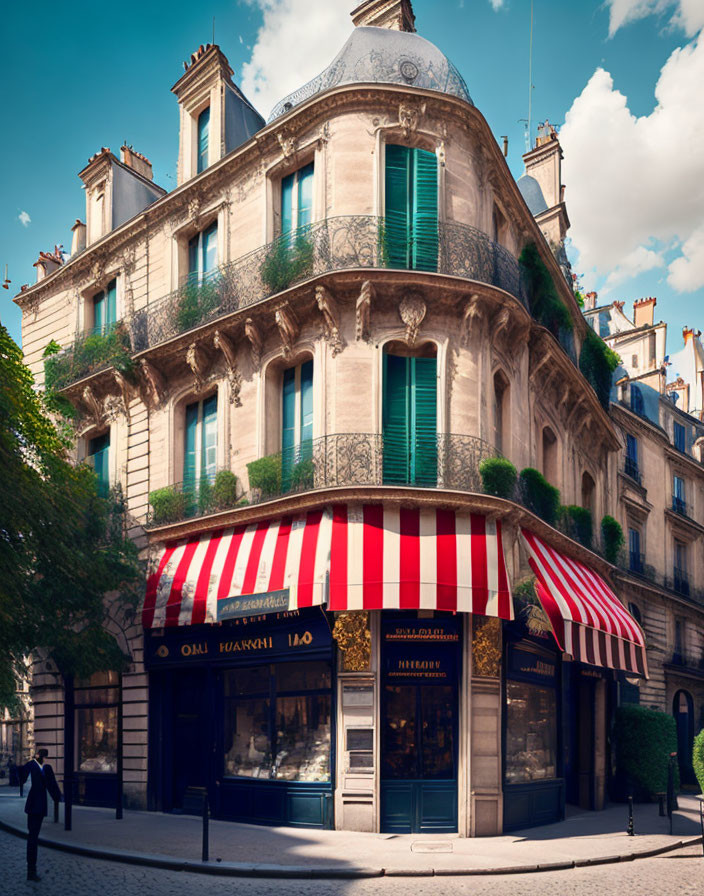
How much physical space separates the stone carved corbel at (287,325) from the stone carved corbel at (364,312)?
145cm

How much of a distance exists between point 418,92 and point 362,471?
788cm

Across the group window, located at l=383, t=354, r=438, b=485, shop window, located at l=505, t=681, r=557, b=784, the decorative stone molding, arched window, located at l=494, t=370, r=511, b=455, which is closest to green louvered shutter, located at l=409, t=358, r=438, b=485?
window, located at l=383, t=354, r=438, b=485

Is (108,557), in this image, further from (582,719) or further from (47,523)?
(582,719)

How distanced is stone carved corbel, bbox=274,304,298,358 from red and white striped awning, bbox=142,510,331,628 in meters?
3.63

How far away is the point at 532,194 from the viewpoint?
27516 mm

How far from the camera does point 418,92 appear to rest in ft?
57.1

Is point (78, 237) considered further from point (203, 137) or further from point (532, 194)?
point (532, 194)

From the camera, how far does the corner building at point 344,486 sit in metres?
15.2

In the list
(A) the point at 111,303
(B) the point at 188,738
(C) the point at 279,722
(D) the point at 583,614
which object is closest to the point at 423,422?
(D) the point at 583,614

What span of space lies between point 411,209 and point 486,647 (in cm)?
869

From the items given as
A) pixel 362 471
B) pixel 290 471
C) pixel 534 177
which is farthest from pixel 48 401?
pixel 534 177

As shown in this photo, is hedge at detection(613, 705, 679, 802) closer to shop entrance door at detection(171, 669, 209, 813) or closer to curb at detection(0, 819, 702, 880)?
curb at detection(0, 819, 702, 880)

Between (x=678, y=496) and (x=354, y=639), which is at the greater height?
(x=678, y=496)

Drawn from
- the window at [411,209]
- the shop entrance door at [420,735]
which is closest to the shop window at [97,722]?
A: the shop entrance door at [420,735]
